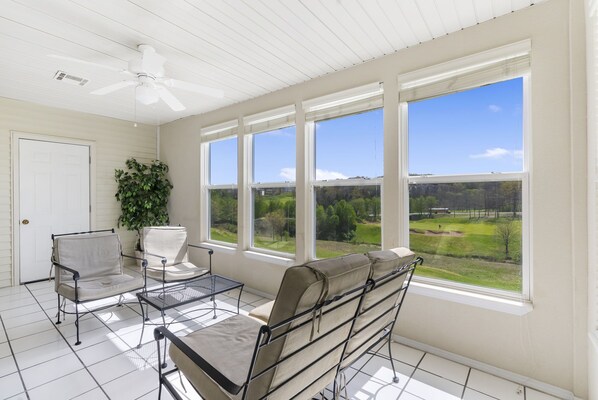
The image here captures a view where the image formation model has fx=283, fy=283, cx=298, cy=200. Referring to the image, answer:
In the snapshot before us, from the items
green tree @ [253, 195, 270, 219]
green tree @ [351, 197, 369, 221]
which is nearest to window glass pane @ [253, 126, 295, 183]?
green tree @ [253, 195, 270, 219]

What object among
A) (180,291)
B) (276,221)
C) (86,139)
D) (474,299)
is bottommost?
(180,291)

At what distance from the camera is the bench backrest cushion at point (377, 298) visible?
→ 147 centimetres

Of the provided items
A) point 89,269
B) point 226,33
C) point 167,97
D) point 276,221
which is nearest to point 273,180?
point 276,221

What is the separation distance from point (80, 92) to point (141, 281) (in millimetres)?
2539

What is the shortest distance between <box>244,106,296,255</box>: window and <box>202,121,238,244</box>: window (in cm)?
39

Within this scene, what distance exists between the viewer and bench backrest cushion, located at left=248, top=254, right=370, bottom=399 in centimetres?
105

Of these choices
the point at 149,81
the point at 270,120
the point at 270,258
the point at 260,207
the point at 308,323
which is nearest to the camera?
the point at 308,323

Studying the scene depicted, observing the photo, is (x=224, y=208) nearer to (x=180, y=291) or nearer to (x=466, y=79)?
(x=180, y=291)

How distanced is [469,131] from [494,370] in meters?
1.82

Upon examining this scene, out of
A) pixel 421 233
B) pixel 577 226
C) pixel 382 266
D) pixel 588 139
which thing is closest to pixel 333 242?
pixel 421 233

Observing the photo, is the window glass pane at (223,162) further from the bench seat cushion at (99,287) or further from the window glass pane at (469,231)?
the window glass pane at (469,231)

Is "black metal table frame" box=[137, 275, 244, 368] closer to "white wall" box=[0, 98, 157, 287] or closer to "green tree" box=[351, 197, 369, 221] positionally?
"green tree" box=[351, 197, 369, 221]

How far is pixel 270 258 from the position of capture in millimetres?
3504

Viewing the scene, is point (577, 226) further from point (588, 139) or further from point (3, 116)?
point (3, 116)
